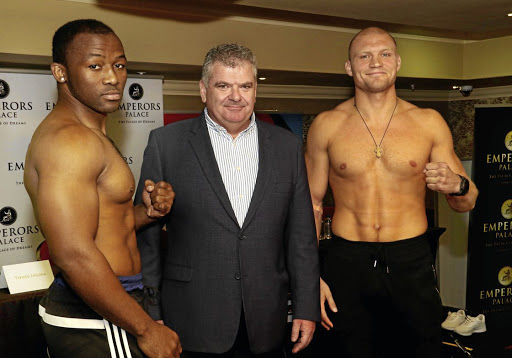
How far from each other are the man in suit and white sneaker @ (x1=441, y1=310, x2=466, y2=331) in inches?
117

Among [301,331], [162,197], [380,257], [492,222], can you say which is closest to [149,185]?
[162,197]

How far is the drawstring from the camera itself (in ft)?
9.44

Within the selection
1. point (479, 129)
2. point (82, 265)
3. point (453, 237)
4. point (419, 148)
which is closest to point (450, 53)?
point (479, 129)

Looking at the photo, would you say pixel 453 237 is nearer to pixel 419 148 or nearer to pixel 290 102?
pixel 290 102

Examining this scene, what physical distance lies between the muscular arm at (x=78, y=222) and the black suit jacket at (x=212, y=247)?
0.49 metres

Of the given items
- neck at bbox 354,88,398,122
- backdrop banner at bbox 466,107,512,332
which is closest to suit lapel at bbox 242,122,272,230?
neck at bbox 354,88,398,122

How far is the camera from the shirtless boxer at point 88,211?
1790mm

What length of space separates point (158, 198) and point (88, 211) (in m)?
0.37

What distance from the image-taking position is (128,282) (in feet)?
6.61

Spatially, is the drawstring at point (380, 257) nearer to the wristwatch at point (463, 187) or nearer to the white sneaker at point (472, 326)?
the wristwatch at point (463, 187)

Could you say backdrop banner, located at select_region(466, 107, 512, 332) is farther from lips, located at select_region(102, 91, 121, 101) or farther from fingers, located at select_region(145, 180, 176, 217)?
lips, located at select_region(102, 91, 121, 101)

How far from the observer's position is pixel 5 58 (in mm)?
4125

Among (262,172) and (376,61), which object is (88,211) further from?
(376,61)

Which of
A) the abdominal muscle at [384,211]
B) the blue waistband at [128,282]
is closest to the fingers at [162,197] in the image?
the blue waistband at [128,282]
